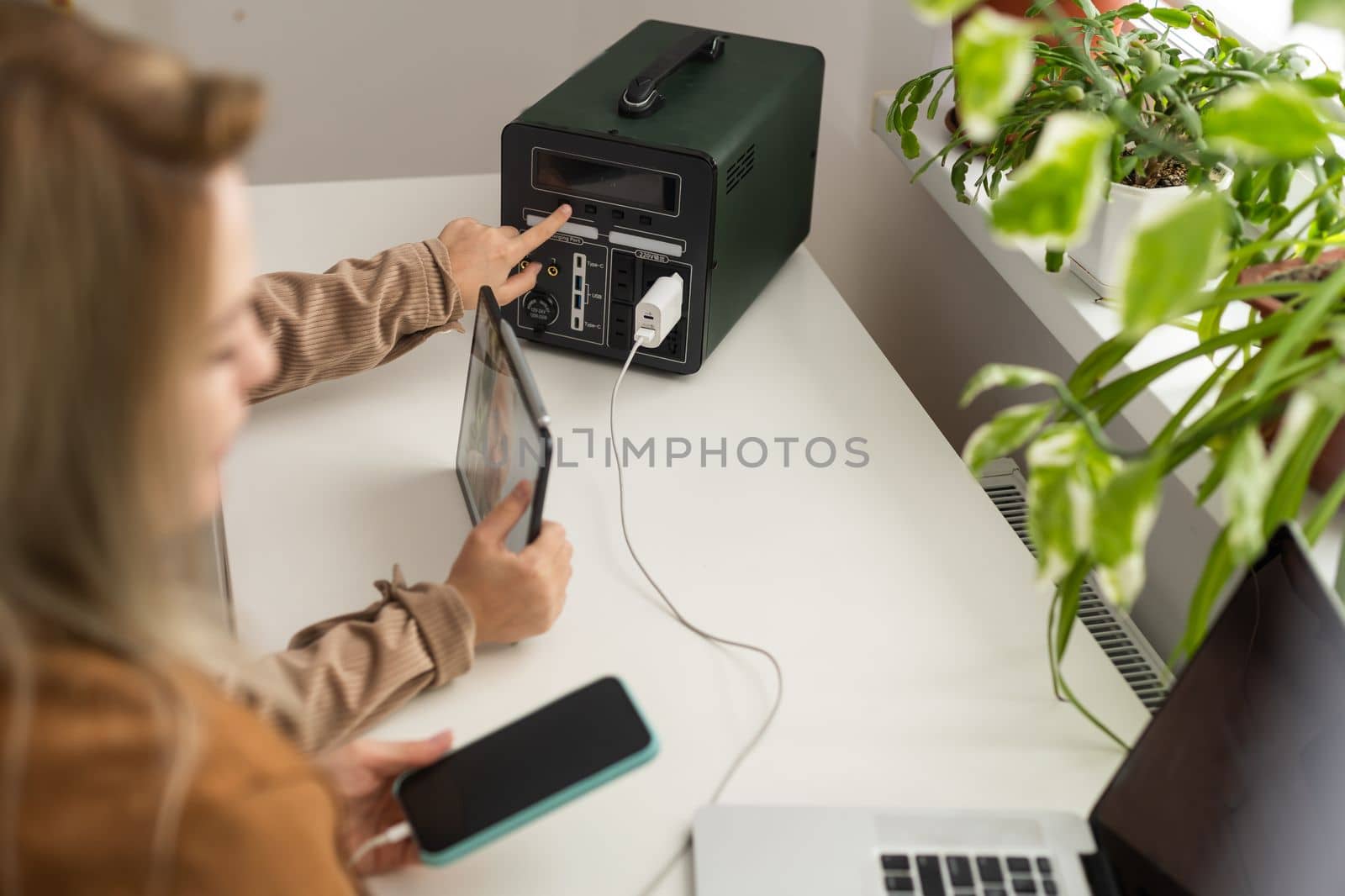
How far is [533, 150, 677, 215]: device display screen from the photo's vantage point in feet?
3.31

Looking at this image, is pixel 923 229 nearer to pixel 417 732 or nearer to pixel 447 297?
pixel 447 297

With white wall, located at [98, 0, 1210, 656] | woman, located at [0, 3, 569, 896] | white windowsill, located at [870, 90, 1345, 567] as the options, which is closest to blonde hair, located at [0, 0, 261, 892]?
woman, located at [0, 3, 569, 896]

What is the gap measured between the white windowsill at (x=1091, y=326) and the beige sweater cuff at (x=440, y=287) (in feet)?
1.71

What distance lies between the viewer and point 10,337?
45cm

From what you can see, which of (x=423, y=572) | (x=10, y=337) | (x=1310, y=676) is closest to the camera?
(x=10, y=337)

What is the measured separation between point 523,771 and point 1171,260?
0.45m

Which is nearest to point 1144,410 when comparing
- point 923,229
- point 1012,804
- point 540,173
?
point 1012,804

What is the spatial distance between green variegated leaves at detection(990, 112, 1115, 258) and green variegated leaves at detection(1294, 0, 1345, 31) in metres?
0.15

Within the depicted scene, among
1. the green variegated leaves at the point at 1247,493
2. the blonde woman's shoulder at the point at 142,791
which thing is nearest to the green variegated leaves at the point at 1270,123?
the green variegated leaves at the point at 1247,493

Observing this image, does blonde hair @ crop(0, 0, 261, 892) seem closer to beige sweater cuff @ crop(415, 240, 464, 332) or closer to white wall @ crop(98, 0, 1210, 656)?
beige sweater cuff @ crop(415, 240, 464, 332)

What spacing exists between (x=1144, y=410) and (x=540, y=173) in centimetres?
55

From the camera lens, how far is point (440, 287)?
1.05 meters

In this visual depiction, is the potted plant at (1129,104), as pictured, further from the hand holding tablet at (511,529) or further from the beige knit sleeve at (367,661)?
the beige knit sleeve at (367,661)

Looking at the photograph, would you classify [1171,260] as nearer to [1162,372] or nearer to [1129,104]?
[1162,372]
